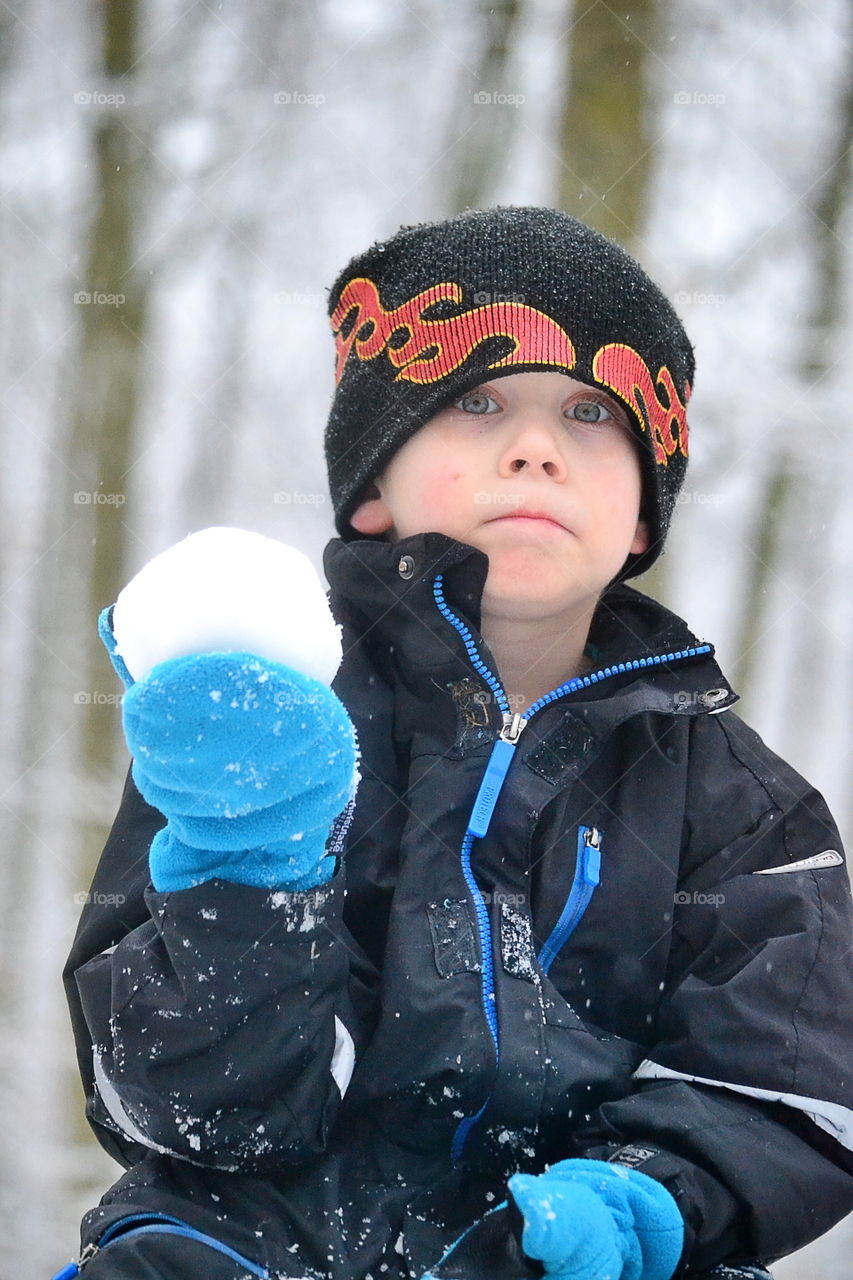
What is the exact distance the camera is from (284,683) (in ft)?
3.59

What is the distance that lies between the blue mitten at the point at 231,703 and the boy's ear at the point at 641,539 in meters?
0.84

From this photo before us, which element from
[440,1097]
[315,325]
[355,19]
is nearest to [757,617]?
[315,325]

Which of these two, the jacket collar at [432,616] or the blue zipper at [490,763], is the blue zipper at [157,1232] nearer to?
the blue zipper at [490,763]

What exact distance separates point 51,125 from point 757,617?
8.29 feet

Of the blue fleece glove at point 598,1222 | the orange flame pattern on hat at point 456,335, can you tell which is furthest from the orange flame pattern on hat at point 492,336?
the blue fleece glove at point 598,1222

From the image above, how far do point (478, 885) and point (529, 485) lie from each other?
526mm

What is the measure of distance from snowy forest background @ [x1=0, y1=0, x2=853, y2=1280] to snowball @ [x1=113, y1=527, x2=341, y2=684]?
7.24 ft

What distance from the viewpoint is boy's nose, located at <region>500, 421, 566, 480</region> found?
1.59 metres

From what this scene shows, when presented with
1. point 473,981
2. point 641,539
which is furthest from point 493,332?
point 473,981

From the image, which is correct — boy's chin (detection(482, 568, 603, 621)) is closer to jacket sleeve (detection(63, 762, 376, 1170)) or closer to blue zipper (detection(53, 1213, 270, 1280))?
jacket sleeve (detection(63, 762, 376, 1170))

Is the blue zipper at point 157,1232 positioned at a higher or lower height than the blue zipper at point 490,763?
lower

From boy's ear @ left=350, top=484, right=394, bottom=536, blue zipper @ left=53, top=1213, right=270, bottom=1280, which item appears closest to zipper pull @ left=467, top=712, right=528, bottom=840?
boy's ear @ left=350, top=484, right=394, bottom=536

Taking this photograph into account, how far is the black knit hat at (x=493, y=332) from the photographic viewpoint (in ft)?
5.35

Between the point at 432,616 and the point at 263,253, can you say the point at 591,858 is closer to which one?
the point at 432,616
